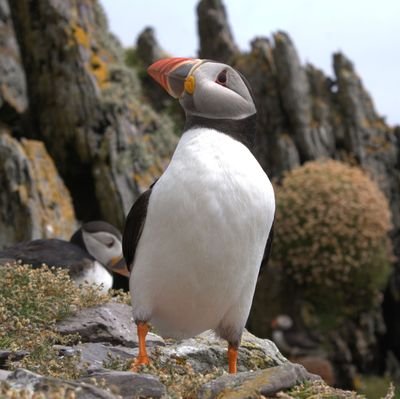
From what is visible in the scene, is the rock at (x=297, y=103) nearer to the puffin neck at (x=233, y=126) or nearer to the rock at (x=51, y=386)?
the puffin neck at (x=233, y=126)

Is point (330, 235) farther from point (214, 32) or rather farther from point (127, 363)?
point (127, 363)

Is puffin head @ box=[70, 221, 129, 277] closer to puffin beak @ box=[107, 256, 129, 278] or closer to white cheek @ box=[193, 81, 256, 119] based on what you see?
puffin beak @ box=[107, 256, 129, 278]

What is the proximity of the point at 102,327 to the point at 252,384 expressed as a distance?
2.00 meters

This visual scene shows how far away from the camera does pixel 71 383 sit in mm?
3400

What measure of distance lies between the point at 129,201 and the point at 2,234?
2.02m

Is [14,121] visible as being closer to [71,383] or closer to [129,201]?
[129,201]

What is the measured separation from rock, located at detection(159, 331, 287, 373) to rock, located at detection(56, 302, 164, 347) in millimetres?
248

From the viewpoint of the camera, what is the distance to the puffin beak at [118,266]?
8.47 m

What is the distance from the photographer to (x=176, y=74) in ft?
16.4

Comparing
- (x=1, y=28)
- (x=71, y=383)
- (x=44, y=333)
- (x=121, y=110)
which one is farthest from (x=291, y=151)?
(x=71, y=383)

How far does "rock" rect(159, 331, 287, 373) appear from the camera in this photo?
17.5 feet

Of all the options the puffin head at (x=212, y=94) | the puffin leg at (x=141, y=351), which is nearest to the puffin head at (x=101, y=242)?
the puffin leg at (x=141, y=351)

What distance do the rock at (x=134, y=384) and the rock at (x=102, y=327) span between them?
5.28 feet

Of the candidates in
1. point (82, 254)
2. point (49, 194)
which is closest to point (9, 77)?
point (49, 194)
